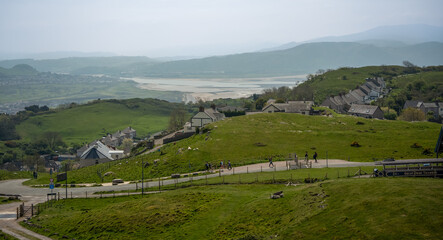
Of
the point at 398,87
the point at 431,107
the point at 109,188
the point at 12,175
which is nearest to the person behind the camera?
the point at 109,188

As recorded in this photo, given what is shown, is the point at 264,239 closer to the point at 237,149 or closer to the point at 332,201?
the point at 332,201

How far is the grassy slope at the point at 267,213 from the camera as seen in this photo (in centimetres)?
2420

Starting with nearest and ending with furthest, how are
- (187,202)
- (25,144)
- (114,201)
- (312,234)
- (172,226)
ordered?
(312,234)
(172,226)
(187,202)
(114,201)
(25,144)

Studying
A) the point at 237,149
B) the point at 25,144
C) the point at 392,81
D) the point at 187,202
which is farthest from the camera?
the point at 392,81

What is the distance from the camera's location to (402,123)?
78.8 meters

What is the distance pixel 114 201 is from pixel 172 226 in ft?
46.5

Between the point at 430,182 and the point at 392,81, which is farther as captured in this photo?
the point at 392,81

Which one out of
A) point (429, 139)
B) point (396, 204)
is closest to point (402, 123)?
point (429, 139)

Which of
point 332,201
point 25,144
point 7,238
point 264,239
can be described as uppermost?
point 332,201

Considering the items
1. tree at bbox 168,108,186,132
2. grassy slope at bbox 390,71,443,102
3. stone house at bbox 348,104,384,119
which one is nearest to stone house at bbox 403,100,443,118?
grassy slope at bbox 390,71,443,102

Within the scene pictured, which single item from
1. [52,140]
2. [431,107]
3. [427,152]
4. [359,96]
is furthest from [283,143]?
[52,140]

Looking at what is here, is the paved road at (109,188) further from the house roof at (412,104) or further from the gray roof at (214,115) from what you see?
the house roof at (412,104)

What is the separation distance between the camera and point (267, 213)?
31.9 m

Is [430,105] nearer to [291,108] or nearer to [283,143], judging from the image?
[291,108]
